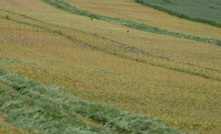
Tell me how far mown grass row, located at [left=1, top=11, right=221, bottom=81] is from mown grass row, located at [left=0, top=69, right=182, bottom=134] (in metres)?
10.2

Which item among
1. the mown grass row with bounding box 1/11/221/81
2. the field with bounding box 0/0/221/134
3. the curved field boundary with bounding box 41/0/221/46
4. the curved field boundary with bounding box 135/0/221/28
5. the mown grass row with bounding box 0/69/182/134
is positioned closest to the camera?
the mown grass row with bounding box 0/69/182/134

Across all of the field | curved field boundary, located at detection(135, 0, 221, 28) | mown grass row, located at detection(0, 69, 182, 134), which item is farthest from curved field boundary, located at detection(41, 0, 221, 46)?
mown grass row, located at detection(0, 69, 182, 134)

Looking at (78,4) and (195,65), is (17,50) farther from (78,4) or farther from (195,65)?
(78,4)

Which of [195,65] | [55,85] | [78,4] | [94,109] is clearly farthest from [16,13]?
[94,109]

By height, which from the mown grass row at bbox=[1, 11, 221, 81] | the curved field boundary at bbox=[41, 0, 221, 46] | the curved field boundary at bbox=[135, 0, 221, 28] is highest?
the mown grass row at bbox=[1, 11, 221, 81]

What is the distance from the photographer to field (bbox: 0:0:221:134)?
Result: 14992 mm

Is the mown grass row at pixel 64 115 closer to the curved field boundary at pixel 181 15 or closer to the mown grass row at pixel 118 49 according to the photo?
the mown grass row at pixel 118 49

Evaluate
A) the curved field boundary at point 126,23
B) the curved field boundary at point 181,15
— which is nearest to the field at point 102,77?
the curved field boundary at point 126,23

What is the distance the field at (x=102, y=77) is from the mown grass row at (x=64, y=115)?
3cm

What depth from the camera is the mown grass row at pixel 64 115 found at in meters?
14.3

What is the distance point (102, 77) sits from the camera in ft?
70.0

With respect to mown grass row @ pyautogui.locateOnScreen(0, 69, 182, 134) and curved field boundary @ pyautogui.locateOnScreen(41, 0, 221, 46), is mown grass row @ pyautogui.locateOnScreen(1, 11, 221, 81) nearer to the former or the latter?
curved field boundary @ pyautogui.locateOnScreen(41, 0, 221, 46)

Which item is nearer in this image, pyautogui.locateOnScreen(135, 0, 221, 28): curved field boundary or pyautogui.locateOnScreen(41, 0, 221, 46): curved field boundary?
pyautogui.locateOnScreen(41, 0, 221, 46): curved field boundary

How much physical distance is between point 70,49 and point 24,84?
10.7 m
